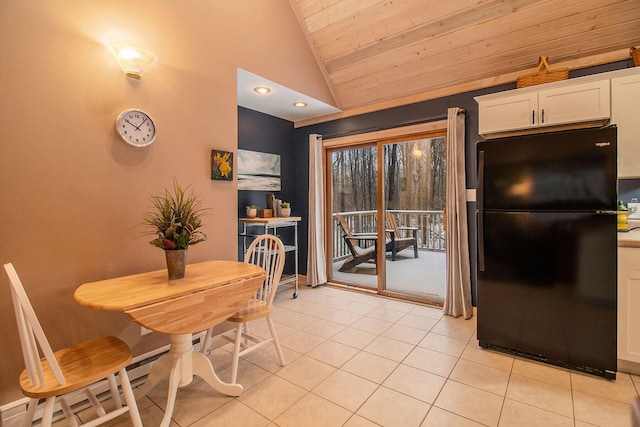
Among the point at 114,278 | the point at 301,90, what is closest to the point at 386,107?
the point at 301,90

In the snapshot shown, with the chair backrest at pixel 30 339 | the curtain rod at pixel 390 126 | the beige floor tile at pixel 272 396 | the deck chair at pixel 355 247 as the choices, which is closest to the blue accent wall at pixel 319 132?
the curtain rod at pixel 390 126

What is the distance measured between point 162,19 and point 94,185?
133 centimetres

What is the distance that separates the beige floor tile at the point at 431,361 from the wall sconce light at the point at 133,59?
9.21ft

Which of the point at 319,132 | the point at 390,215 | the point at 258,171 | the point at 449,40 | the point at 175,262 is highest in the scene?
the point at 449,40

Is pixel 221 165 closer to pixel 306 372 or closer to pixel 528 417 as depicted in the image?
pixel 306 372

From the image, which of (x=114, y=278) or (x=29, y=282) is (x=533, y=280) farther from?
(x=29, y=282)

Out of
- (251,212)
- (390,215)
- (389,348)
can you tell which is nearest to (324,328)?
(389,348)

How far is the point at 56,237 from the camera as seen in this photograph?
5.94 ft

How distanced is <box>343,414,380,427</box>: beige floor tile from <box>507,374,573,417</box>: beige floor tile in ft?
3.05

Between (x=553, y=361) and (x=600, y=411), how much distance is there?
0.49 m

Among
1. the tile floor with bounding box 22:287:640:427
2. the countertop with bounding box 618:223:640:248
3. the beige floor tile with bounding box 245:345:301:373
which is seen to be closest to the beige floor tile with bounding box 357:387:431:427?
the tile floor with bounding box 22:287:640:427

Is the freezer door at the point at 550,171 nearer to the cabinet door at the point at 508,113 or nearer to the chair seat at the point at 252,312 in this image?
the cabinet door at the point at 508,113

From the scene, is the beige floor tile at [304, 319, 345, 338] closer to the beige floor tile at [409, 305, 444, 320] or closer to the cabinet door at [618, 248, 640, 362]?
the beige floor tile at [409, 305, 444, 320]

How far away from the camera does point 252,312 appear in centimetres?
222
